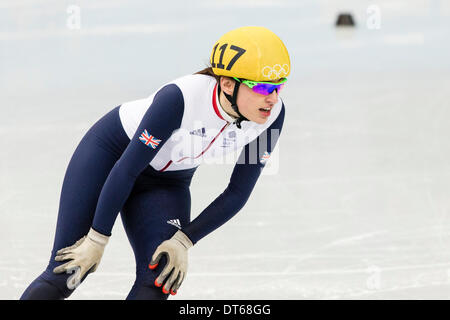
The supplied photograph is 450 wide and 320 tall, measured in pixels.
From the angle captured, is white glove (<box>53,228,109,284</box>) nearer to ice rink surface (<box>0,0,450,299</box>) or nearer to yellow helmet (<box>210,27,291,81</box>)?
yellow helmet (<box>210,27,291,81</box>)

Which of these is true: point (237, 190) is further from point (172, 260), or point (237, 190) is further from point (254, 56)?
point (254, 56)

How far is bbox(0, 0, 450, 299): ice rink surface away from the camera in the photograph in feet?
12.8

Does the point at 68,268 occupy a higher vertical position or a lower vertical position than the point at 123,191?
lower

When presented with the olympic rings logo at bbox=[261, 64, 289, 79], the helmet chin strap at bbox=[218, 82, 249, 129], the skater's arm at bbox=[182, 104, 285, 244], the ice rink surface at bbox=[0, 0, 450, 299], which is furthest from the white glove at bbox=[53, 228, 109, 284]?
the ice rink surface at bbox=[0, 0, 450, 299]

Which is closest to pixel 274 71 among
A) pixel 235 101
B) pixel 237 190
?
pixel 235 101

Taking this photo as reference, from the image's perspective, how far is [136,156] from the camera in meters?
2.62

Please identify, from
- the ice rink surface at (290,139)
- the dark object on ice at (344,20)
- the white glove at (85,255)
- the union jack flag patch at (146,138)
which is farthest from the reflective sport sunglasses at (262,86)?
the dark object on ice at (344,20)

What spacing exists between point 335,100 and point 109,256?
2762 millimetres

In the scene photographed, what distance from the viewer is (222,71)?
2.69 metres

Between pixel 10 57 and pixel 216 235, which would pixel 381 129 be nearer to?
pixel 216 235

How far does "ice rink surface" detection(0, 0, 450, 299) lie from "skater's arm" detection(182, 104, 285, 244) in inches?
35.4

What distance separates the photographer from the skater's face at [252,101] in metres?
2.68

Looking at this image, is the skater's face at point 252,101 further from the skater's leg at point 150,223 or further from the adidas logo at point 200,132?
the skater's leg at point 150,223

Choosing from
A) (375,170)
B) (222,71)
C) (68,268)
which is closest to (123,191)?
(68,268)
